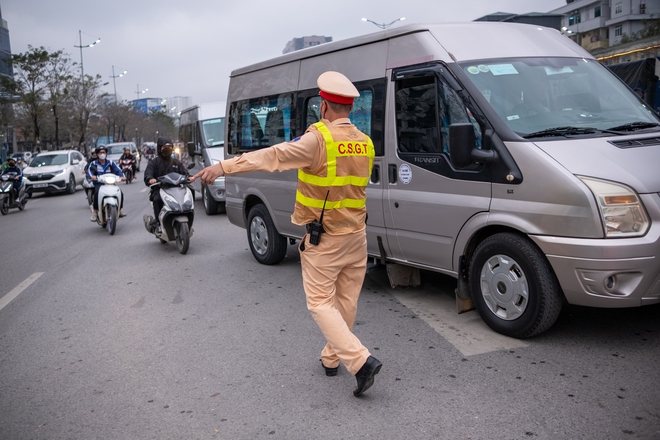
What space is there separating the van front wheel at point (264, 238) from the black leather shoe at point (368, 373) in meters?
4.19

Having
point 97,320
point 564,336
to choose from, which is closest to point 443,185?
point 564,336

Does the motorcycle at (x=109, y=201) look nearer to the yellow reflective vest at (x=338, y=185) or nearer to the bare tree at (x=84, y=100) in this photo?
the yellow reflective vest at (x=338, y=185)

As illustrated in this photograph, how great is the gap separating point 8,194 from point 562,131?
1627cm

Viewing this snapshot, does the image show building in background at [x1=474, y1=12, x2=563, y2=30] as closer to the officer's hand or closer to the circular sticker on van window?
the circular sticker on van window

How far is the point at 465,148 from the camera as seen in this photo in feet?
15.3

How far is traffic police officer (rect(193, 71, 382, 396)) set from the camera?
3.74 meters

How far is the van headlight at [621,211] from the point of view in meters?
4.14

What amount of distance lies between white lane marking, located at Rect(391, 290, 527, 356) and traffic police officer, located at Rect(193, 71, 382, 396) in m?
1.14

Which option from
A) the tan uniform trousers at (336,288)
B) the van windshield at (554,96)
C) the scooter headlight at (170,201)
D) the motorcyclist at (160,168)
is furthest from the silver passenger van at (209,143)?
the tan uniform trousers at (336,288)

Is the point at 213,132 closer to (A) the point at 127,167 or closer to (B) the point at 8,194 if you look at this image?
(B) the point at 8,194

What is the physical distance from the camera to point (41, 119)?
1618 inches

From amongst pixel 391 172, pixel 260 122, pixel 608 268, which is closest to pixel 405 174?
pixel 391 172

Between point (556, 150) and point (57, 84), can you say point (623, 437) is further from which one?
point (57, 84)

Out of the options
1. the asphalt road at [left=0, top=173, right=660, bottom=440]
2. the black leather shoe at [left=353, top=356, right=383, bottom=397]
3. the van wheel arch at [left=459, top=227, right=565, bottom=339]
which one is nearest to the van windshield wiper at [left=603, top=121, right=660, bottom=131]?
the van wheel arch at [left=459, top=227, right=565, bottom=339]
